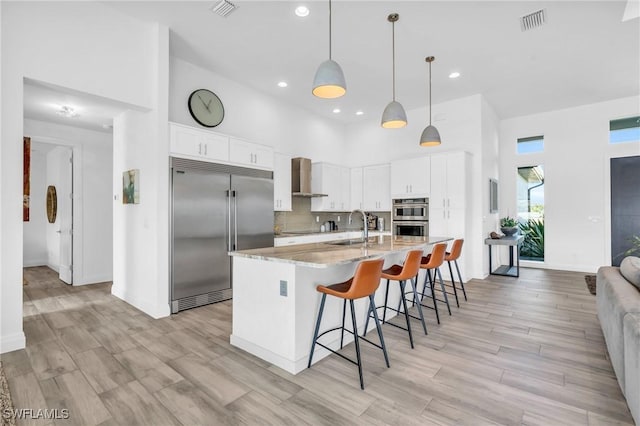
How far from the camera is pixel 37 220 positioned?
23.7 feet

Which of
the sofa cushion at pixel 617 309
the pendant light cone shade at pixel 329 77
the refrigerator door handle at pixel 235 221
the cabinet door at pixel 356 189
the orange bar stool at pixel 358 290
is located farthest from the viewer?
the cabinet door at pixel 356 189

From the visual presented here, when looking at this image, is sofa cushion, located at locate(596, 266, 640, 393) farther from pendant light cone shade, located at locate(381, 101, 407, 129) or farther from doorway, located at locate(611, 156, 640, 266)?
doorway, located at locate(611, 156, 640, 266)

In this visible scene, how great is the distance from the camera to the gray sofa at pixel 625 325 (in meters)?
1.74

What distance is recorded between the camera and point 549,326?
3395 mm

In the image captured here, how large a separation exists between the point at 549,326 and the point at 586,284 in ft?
8.80

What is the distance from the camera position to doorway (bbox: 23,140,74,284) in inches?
217

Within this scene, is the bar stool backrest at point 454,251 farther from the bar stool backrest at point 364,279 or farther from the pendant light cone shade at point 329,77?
the pendant light cone shade at point 329,77

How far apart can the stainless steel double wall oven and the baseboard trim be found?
17.9 feet

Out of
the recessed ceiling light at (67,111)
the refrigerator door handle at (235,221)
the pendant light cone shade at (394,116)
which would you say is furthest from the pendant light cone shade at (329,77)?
the recessed ceiling light at (67,111)

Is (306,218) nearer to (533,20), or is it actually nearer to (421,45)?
(421,45)

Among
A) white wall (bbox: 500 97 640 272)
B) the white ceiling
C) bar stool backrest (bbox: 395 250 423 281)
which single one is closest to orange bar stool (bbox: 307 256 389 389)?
bar stool backrest (bbox: 395 250 423 281)

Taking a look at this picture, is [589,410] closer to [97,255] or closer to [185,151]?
[185,151]

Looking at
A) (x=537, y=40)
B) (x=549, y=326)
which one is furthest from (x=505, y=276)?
(x=537, y=40)

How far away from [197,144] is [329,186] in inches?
122
